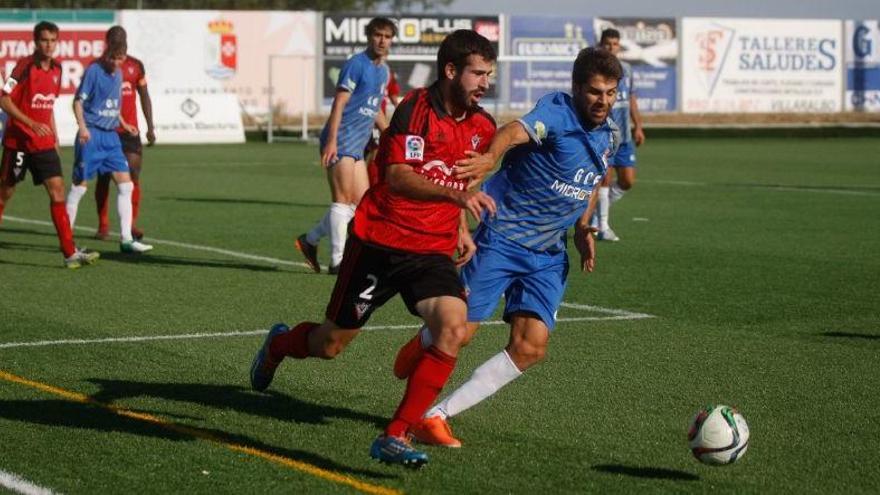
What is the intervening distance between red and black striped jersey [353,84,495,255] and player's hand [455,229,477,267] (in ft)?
0.44

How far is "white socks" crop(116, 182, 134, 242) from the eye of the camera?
1620 centimetres

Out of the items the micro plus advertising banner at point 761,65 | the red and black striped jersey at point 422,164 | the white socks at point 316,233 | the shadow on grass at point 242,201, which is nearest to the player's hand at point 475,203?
the red and black striped jersey at point 422,164

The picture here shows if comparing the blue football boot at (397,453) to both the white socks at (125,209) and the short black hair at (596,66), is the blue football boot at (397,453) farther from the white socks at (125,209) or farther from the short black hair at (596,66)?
the white socks at (125,209)

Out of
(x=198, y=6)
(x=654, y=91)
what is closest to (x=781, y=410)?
(x=654, y=91)

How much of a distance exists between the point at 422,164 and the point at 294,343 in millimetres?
1385

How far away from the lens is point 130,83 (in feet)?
58.0

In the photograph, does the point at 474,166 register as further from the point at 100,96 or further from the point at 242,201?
the point at 242,201

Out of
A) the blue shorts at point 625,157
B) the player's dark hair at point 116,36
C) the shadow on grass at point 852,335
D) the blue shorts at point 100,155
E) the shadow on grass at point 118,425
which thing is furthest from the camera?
the blue shorts at point 625,157

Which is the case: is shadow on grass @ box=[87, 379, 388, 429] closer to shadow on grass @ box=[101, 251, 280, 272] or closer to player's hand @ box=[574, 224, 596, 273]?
player's hand @ box=[574, 224, 596, 273]

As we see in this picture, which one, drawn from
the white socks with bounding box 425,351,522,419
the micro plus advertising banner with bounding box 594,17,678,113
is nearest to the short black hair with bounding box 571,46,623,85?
the white socks with bounding box 425,351,522,419

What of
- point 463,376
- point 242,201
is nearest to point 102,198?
point 242,201

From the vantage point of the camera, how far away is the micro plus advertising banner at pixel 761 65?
57.5 metres

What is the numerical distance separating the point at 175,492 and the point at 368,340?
4225 millimetres

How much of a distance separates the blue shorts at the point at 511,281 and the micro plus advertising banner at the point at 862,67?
53.6m
